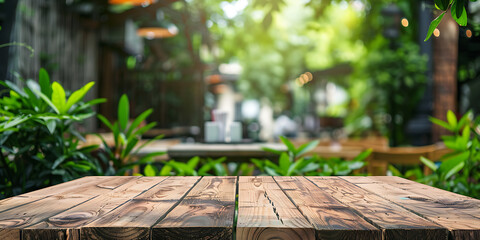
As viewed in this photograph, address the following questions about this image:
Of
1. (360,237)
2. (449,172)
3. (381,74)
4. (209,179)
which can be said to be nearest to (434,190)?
(360,237)

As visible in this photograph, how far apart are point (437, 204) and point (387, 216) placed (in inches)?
9.8

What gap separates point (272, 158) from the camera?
9.93 feet

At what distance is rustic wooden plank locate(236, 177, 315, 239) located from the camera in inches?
29.4

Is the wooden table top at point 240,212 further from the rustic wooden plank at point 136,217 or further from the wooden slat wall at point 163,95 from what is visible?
the wooden slat wall at point 163,95

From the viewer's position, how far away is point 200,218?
83 cm

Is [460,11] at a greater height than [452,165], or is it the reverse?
[460,11]

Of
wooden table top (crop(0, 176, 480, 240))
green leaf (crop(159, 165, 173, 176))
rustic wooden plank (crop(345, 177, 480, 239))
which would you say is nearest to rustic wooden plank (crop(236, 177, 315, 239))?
wooden table top (crop(0, 176, 480, 240))

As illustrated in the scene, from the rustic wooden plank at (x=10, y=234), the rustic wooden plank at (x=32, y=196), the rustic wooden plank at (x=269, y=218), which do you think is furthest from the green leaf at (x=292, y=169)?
the rustic wooden plank at (x=10, y=234)

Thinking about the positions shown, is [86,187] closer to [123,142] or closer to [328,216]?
[328,216]

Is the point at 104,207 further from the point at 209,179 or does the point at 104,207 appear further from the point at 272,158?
the point at 272,158

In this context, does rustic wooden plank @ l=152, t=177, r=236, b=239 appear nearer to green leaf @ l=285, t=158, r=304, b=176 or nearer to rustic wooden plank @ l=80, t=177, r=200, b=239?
rustic wooden plank @ l=80, t=177, r=200, b=239

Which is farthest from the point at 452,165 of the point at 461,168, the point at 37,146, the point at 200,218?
the point at 37,146

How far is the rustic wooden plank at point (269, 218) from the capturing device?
29.4 inches

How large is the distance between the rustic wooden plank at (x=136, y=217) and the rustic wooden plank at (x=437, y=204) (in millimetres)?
582
